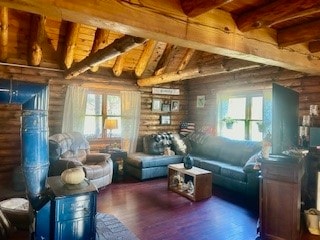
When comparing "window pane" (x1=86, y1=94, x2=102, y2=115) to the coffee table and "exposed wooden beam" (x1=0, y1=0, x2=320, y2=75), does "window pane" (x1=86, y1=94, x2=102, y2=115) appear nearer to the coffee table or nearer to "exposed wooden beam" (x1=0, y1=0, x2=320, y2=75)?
the coffee table

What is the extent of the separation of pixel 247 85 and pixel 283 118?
111 inches

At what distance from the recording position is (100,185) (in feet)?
15.3

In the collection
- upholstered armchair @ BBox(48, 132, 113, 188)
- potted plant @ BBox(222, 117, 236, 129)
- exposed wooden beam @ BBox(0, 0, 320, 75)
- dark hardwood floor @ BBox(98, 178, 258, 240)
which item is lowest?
dark hardwood floor @ BBox(98, 178, 258, 240)

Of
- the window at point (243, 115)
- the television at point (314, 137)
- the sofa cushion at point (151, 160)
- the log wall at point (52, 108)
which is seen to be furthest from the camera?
the window at point (243, 115)

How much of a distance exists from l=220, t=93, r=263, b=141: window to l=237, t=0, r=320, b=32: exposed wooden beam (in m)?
3.77

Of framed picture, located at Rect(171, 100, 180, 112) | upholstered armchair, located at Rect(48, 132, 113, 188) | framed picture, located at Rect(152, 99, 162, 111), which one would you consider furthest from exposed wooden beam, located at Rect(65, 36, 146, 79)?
framed picture, located at Rect(171, 100, 180, 112)

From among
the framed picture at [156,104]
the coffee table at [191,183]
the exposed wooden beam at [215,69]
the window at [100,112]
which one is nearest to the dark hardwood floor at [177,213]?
the coffee table at [191,183]

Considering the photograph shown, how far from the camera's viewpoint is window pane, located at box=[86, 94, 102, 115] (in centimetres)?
606

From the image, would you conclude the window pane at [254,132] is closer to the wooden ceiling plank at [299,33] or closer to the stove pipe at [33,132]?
the wooden ceiling plank at [299,33]

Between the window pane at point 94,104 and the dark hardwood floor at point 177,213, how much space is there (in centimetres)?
207

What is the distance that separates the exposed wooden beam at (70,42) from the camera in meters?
4.81

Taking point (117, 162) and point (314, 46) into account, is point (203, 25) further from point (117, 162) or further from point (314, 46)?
point (117, 162)

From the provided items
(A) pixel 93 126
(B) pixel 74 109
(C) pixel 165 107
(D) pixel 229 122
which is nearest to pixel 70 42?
(B) pixel 74 109

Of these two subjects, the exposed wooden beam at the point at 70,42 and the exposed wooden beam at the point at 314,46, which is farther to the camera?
the exposed wooden beam at the point at 70,42
